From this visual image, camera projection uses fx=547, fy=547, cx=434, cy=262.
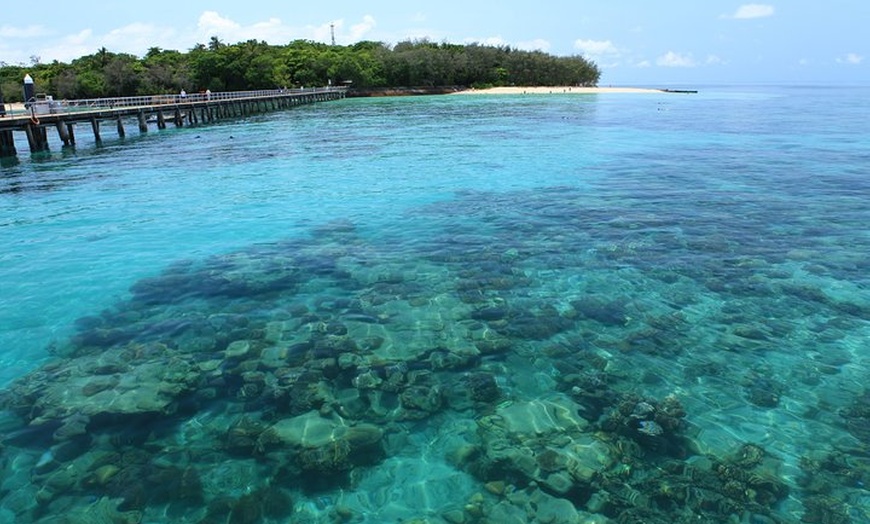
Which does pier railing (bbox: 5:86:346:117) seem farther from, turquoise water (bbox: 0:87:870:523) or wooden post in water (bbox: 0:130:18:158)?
turquoise water (bbox: 0:87:870:523)

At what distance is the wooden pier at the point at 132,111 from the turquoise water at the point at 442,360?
21726mm

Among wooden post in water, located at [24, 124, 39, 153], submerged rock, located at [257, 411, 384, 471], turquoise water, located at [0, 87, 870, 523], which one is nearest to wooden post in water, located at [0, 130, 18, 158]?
wooden post in water, located at [24, 124, 39, 153]

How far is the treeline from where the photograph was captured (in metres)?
105

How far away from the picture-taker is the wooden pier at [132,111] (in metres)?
36.2

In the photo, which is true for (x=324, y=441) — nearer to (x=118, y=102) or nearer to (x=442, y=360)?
(x=442, y=360)

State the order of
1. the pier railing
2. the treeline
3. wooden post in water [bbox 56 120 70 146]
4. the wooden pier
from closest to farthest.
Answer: the wooden pier → wooden post in water [bbox 56 120 70 146] → the pier railing → the treeline

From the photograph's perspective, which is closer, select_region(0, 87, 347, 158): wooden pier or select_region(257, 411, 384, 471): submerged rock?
select_region(257, 411, 384, 471): submerged rock

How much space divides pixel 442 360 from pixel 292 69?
128m

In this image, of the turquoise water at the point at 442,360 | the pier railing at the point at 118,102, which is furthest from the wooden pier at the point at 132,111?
the turquoise water at the point at 442,360

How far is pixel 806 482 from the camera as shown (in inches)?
229

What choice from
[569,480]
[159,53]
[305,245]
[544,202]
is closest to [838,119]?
[544,202]

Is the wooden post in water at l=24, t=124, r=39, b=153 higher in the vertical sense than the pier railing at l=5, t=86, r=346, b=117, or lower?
lower

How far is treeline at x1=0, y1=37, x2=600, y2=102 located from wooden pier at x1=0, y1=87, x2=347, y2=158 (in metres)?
19.1

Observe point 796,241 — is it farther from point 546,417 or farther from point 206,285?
point 206,285
